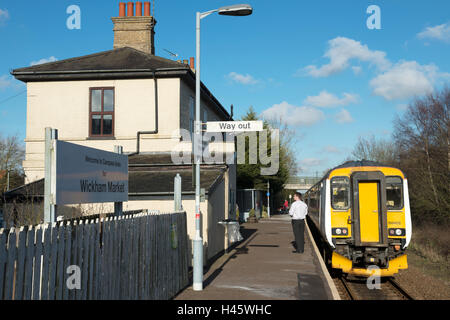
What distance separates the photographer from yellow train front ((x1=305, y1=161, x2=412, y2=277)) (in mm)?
10859

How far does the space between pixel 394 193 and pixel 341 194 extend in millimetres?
1362

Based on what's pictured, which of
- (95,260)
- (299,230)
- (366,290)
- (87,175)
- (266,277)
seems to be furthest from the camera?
(299,230)

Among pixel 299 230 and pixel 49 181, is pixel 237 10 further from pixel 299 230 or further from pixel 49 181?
pixel 299 230

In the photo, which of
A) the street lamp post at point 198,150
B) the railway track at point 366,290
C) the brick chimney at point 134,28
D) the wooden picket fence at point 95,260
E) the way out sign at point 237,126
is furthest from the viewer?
the brick chimney at point 134,28

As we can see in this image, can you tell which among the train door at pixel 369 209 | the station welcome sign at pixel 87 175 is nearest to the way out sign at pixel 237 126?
the station welcome sign at pixel 87 175

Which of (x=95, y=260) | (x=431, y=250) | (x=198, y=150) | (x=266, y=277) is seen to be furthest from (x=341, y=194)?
(x=431, y=250)

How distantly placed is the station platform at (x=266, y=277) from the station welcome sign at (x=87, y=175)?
2.84 m

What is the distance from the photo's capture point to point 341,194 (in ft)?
38.3

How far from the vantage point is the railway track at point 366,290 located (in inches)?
391

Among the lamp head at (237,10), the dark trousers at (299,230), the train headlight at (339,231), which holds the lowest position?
the dark trousers at (299,230)

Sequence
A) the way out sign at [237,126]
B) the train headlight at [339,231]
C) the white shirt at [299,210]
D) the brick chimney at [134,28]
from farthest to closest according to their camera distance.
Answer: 1. the brick chimney at [134,28]
2. the white shirt at [299,210]
3. the train headlight at [339,231]
4. the way out sign at [237,126]

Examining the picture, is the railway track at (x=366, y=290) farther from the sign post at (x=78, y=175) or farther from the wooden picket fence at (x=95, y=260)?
the sign post at (x=78, y=175)
